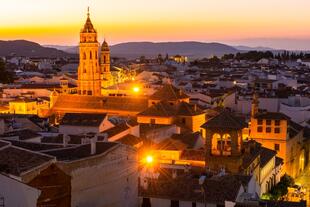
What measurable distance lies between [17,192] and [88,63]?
4476 cm

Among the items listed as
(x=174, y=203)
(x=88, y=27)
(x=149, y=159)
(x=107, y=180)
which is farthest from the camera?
(x=88, y=27)

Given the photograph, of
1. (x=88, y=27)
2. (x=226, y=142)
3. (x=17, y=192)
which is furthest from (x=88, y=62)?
(x=17, y=192)

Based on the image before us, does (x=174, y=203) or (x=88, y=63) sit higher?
(x=88, y=63)

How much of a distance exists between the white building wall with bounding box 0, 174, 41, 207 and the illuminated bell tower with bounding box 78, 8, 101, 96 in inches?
1730

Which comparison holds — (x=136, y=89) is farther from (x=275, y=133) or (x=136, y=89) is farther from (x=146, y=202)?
(x=146, y=202)

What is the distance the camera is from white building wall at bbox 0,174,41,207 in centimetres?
1516

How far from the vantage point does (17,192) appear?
15180 millimetres

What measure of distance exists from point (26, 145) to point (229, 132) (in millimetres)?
9885

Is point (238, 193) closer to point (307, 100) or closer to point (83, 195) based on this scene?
point (83, 195)

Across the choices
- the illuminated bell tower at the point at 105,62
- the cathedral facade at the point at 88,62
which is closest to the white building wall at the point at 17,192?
the cathedral facade at the point at 88,62

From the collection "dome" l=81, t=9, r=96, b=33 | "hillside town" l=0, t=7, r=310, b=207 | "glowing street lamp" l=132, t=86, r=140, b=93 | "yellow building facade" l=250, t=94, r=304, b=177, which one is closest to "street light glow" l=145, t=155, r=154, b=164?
"hillside town" l=0, t=7, r=310, b=207

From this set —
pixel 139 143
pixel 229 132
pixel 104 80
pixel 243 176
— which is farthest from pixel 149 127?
pixel 104 80

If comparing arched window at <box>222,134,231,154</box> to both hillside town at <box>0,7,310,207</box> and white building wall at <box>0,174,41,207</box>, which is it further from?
white building wall at <box>0,174,41,207</box>

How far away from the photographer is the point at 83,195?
63.0 ft
